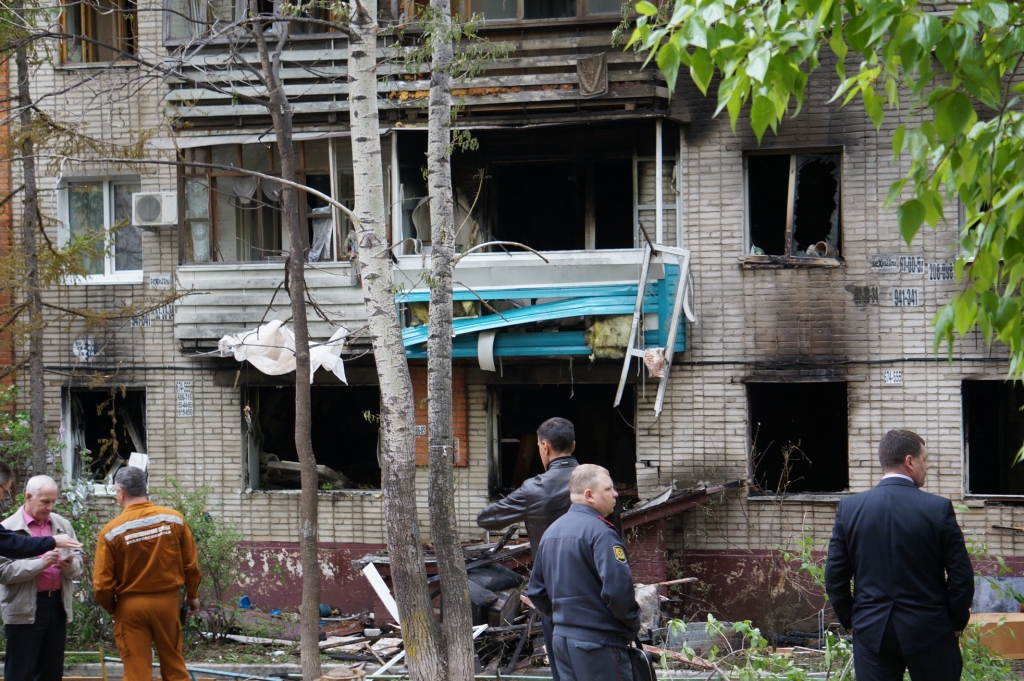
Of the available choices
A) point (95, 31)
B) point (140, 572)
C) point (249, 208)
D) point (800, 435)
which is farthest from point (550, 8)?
point (140, 572)

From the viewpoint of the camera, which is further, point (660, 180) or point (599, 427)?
point (599, 427)

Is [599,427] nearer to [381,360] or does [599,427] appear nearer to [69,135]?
[381,360]

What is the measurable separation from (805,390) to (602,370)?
9.73 feet

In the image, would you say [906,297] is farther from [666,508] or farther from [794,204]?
[666,508]

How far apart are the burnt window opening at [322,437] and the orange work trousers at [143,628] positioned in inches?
280

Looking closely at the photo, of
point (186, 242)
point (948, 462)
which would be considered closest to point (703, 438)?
point (948, 462)

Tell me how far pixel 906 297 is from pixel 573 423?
15.7 feet

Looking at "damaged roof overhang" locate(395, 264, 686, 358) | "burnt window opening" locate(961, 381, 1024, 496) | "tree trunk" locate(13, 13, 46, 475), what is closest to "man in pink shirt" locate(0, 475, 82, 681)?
"tree trunk" locate(13, 13, 46, 475)

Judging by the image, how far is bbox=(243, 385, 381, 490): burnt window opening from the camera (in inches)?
573

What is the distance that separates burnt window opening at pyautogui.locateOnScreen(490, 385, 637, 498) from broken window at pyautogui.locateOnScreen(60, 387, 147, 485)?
5302 mm

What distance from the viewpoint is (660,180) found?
1251 cm

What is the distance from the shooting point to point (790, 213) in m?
13.2

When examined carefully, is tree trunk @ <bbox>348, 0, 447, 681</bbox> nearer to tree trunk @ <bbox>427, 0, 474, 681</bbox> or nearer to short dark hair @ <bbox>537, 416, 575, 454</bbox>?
tree trunk @ <bbox>427, 0, 474, 681</bbox>

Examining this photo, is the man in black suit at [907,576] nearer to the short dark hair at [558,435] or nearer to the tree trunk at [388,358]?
the short dark hair at [558,435]
